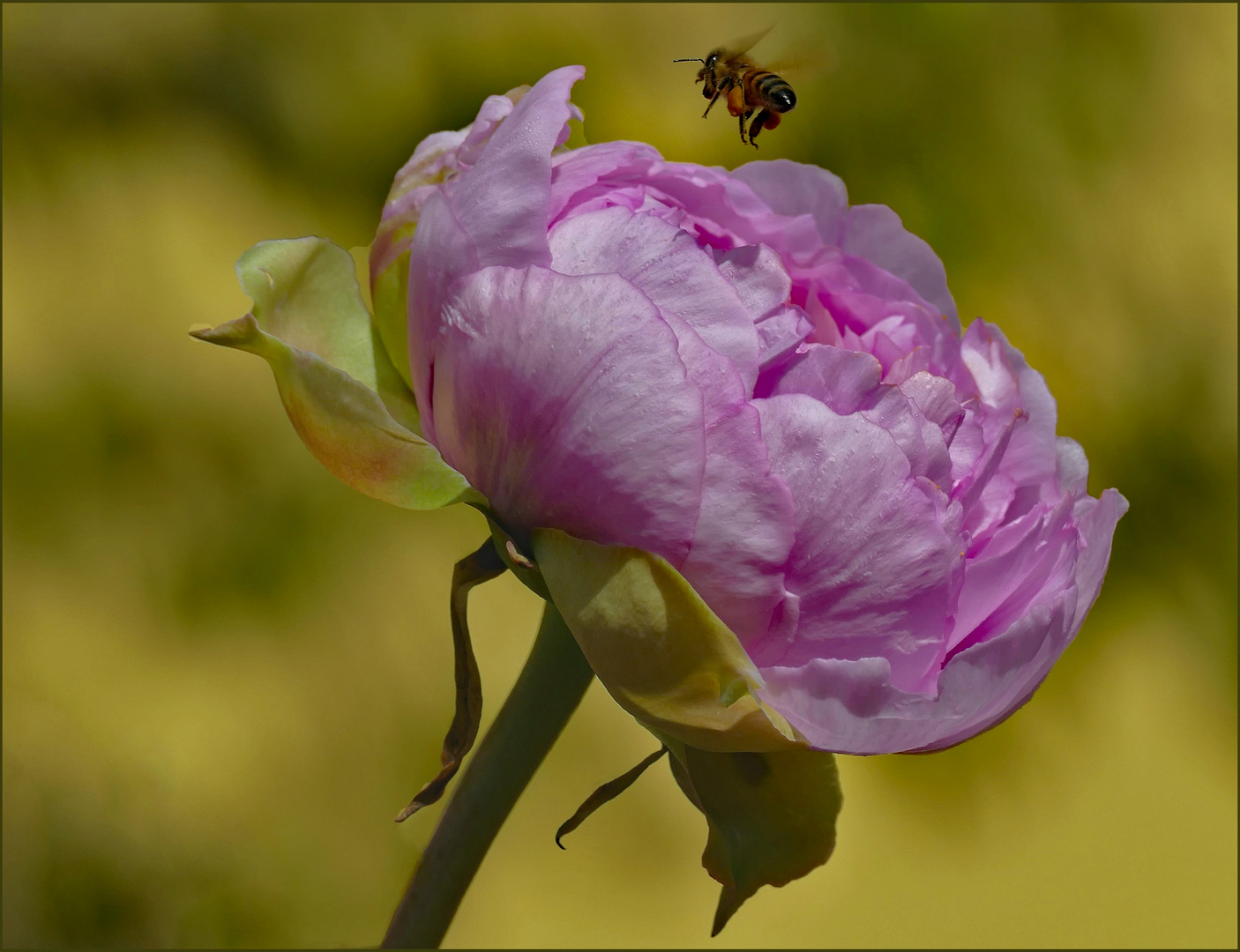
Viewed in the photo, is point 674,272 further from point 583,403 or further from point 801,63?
point 801,63

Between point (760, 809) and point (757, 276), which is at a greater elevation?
point (757, 276)

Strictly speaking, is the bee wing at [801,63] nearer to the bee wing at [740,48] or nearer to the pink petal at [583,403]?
the bee wing at [740,48]

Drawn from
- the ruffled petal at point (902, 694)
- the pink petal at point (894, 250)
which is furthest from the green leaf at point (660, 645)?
the pink petal at point (894, 250)

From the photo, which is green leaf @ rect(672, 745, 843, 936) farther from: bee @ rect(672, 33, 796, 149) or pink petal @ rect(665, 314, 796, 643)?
bee @ rect(672, 33, 796, 149)

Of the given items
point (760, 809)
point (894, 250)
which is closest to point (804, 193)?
point (894, 250)

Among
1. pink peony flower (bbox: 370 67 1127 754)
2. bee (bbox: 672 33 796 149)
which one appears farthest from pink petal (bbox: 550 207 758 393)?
bee (bbox: 672 33 796 149)

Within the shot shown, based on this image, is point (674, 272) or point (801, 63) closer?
point (674, 272)

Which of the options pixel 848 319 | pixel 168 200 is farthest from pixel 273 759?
pixel 848 319
